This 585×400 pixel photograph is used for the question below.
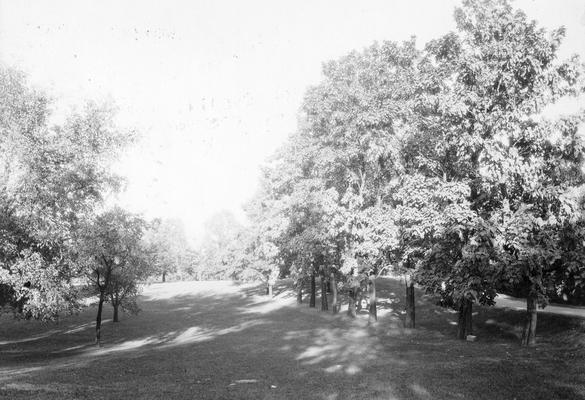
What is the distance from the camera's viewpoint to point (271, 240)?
41312mm

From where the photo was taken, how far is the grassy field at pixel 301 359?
12.6 metres

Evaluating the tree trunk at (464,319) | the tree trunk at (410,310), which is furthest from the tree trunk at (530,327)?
the tree trunk at (410,310)

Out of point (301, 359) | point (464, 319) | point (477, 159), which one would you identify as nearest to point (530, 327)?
point (464, 319)

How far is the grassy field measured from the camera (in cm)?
1260

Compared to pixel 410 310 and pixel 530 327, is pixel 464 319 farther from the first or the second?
pixel 410 310

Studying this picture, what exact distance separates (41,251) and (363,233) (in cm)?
1716

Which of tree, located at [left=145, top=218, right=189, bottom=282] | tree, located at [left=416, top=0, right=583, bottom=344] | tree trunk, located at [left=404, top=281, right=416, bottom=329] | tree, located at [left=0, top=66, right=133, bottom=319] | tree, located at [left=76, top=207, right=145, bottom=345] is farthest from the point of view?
tree, located at [left=145, top=218, right=189, bottom=282]

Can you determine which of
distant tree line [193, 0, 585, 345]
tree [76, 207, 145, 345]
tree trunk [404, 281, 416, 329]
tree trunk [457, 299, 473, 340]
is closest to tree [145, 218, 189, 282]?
tree [76, 207, 145, 345]

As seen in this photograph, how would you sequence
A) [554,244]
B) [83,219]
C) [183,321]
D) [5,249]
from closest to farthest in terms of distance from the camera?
[554,244] < [5,249] < [83,219] < [183,321]

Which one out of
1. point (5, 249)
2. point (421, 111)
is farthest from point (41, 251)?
point (421, 111)

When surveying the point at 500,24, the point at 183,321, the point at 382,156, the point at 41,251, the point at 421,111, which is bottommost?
the point at 183,321

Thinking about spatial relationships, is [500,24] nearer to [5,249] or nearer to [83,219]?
[83,219]

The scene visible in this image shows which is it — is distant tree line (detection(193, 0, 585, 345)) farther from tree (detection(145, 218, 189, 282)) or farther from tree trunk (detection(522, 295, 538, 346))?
tree (detection(145, 218, 189, 282))

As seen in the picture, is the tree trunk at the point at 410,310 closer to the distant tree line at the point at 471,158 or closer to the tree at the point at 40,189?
the distant tree line at the point at 471,158
